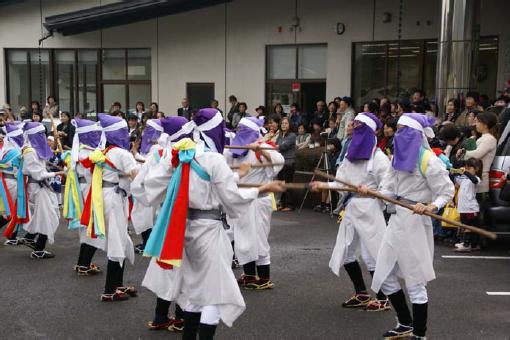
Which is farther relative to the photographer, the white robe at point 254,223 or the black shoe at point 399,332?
the white robe at point 254,223

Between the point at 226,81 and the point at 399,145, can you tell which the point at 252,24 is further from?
the point at 399,145

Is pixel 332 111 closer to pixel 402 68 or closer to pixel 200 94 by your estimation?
pixel 402 68

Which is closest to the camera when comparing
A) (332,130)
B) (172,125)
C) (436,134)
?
(172,125)

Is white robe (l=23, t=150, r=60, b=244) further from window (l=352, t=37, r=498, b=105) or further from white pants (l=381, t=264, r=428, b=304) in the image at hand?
window (l=352, t=37, r=498, b=105)

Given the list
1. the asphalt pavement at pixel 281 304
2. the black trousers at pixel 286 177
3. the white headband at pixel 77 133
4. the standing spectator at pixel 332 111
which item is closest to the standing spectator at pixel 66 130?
the black trousers at pixel 286 177

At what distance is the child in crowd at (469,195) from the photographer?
871 centimetres

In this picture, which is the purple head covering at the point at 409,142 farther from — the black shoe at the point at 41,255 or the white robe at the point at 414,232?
the black shoe at the point at 41,255

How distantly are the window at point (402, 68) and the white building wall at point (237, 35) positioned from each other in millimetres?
239

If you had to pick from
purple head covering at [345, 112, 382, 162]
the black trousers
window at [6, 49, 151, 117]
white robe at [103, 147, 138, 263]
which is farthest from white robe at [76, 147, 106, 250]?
window at [6, 49, 151, 117]

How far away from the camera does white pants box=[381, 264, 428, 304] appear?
5.14 metres

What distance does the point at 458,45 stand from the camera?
40.9 feet

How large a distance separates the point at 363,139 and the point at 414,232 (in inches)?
46.0

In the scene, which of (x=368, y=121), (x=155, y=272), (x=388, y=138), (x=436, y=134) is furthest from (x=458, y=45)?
(x=155, y=272)

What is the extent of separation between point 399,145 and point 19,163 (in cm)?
553
